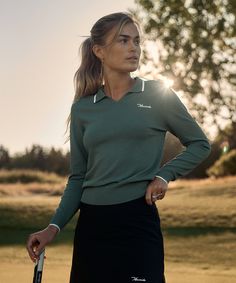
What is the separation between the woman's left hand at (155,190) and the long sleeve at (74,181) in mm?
450

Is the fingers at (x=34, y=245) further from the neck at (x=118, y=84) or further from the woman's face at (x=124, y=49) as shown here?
the woman's face at (x=124, y=49)

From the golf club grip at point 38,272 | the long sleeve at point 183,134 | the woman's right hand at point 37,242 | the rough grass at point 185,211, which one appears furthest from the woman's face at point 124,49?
the rough grass at point 185,211

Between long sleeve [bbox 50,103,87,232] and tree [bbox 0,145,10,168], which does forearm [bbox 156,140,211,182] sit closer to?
long sleeve [bbox 50,103,87,232]

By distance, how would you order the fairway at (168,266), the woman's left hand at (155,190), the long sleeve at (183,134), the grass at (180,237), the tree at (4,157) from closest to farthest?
1. the woman's left hand at (155,190)
2. the long sleeve at (183,134)
3. the fairway at (168,266)
4. the grass at (180,237)
5. the tree at (4,157)

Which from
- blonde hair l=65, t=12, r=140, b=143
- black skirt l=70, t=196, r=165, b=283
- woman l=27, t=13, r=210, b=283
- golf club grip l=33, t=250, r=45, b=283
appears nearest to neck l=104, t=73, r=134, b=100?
woman l=27, t=13, r=210, b=283

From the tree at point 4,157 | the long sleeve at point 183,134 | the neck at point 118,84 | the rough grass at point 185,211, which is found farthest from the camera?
the tree at point 4,157

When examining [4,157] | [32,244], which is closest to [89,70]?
[32,244]

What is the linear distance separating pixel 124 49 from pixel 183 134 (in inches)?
18.3

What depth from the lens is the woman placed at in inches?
136

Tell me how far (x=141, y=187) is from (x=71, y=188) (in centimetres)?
41

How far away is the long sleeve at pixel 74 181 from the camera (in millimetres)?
3732

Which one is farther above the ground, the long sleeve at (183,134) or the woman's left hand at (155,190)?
the long sleeve at (183,134)

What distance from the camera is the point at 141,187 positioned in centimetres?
349

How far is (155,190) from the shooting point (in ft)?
11.1
